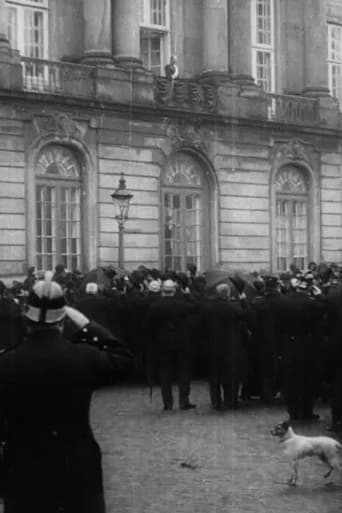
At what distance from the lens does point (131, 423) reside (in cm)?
1662

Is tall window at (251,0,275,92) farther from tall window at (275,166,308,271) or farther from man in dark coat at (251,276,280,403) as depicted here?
man in dark coat at (251,276,280,403)

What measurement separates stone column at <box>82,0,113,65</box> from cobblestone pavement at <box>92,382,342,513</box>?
1699 cm

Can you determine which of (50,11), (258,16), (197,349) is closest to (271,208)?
(258,16)

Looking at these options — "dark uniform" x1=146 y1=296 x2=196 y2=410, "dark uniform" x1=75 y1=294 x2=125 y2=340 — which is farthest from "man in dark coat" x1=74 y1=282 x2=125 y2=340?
"dark uniform" x1=146 y1=296 x2=196 y2=410

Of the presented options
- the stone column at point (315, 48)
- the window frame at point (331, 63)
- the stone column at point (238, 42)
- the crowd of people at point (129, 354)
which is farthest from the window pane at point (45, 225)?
the window frame at point (331, 63)

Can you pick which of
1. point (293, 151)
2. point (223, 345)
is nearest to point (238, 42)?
point (293, 151)

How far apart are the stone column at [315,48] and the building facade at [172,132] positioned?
0.14 ft

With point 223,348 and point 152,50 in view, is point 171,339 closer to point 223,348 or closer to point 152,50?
point 223,348

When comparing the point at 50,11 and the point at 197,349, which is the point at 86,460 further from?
the point at 50,11

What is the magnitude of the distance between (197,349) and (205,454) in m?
7.13

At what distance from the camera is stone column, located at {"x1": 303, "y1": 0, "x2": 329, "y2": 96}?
39625 millimetres

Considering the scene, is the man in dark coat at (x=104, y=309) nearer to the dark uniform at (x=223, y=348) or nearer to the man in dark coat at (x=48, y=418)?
the dark uniform at (x=223, y=348)

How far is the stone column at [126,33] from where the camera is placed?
34.6 m

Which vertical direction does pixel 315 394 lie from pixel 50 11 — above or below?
below
